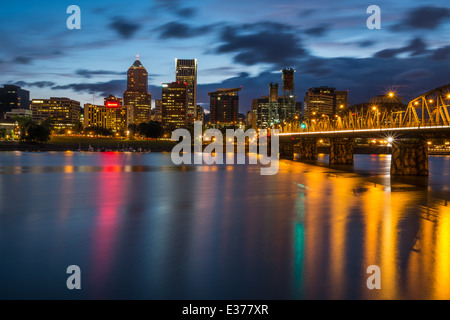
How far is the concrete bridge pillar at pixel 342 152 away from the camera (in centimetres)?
10525

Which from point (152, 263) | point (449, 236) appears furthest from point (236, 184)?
point (152, 263)

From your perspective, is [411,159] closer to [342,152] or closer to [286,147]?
[342,152]

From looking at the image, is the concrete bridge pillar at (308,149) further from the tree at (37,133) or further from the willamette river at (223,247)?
the tree at (37,133)

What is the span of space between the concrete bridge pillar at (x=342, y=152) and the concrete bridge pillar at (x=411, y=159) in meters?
35.9

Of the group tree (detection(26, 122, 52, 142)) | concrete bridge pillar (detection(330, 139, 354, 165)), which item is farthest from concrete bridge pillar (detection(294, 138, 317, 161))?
tree (detection(26, 122, 52, 142))

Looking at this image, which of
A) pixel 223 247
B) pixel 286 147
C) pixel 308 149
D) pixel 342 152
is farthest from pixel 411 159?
pixel 286 147

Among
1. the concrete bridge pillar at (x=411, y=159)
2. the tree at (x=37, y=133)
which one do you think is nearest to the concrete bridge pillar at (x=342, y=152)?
the concrete bridge pillar at (x=411, y=159)

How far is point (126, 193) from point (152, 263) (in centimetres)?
2606

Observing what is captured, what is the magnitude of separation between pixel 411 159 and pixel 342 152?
38175 millimetres

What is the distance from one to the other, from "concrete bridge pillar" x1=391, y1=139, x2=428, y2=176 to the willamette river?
106 feet

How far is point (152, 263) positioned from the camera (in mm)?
16547

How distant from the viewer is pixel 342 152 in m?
106
